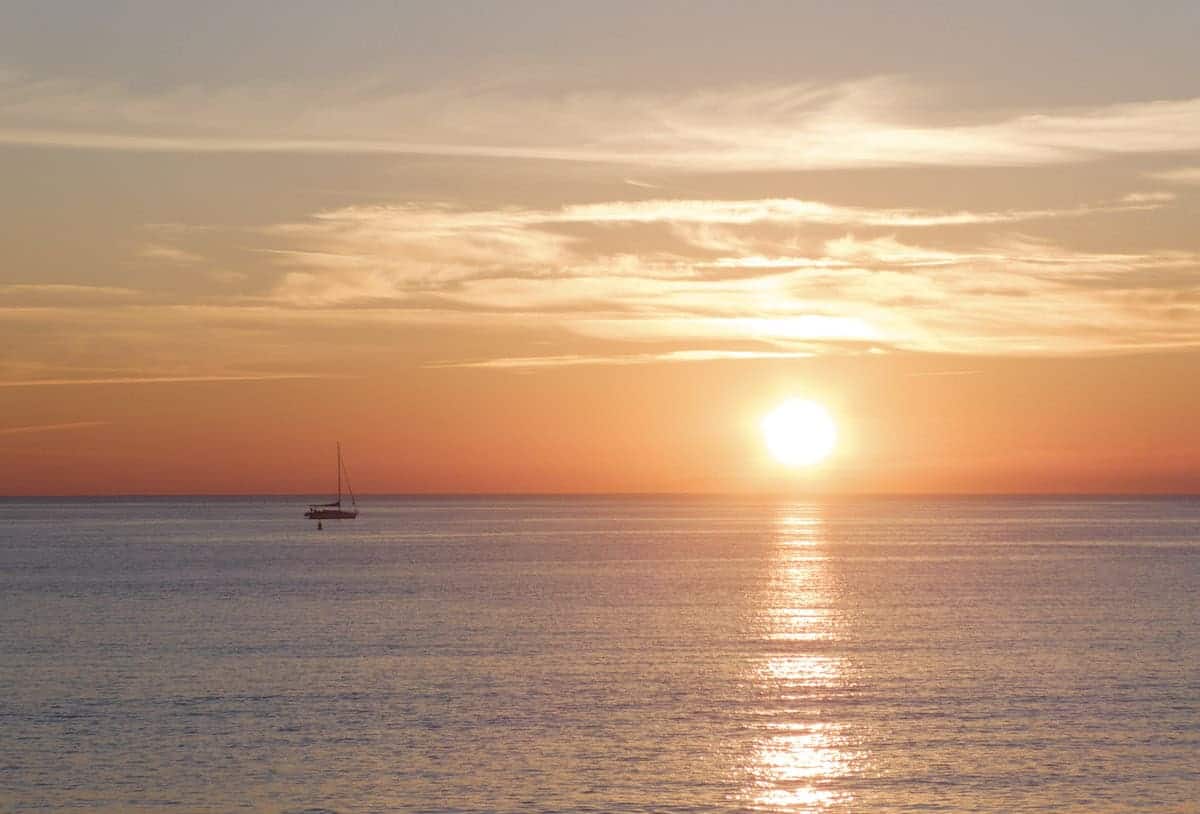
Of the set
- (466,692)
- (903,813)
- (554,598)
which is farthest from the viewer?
(554,598)

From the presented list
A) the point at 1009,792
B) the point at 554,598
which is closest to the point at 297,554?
the point at 554,598

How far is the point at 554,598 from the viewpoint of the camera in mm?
112188

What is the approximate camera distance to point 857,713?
56.2 m

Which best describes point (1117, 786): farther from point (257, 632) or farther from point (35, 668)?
point (257, 632)

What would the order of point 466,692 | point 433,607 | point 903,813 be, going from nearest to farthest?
1. point 903,813
2. point 466,692
3. point 433,607

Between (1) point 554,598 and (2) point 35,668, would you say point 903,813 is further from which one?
(1) point 554,598

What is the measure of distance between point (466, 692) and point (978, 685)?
71.6ft

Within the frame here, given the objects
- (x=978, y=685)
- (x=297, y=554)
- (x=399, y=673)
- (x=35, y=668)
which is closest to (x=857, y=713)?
(x=978, y=685)

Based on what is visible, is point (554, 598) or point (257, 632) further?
point (554, 598)

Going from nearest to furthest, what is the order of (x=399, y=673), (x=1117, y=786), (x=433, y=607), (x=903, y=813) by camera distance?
(x=903, y=813), (x=1117, y=786), (x=399, y=673), (x=433, y=607)

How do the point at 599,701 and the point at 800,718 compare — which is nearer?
the point at 800,718

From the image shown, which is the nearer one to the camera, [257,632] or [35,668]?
[35,668]

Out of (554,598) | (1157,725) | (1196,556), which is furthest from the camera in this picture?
(1196,556)

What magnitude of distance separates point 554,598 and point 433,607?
11.7 m
